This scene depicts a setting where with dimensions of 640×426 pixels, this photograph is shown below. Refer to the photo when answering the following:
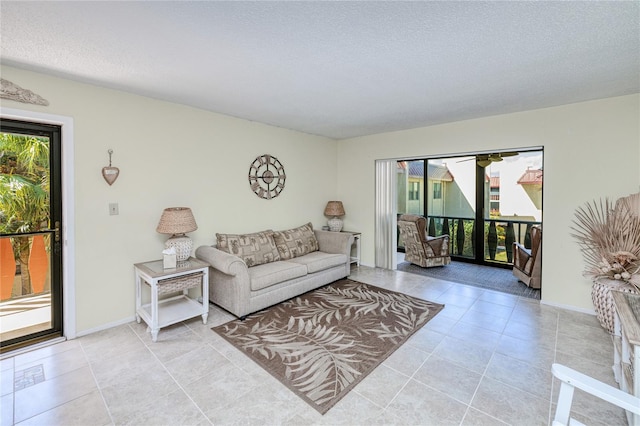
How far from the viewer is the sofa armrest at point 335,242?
4631 millimetres

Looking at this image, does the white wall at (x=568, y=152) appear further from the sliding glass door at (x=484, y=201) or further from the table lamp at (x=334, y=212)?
the table lamp at (x=334, y=212)

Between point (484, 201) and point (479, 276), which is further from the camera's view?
point (484, 201)

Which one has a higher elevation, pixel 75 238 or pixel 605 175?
pixel 605 175

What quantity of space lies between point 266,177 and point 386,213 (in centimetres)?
230

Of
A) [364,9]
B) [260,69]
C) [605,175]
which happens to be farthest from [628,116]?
[260,69]

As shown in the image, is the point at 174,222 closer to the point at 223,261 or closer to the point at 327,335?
the point at 223,261

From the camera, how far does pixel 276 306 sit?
355 cm

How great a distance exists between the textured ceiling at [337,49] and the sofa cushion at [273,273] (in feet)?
6.72

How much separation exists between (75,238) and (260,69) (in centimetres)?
243

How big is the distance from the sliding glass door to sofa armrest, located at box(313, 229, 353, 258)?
2146mm

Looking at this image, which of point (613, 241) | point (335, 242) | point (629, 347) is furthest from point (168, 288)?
point (613, 241)

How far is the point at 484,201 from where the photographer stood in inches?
224

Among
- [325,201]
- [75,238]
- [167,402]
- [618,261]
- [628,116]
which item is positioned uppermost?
[628,116]

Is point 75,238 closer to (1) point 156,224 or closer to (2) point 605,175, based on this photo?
(1) point 156,224
